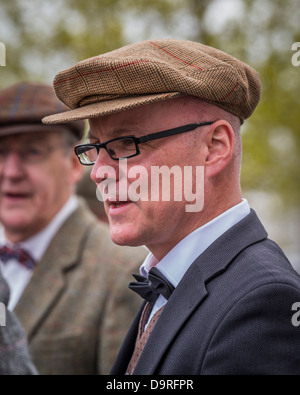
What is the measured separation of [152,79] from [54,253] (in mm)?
1860

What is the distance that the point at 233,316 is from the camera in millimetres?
1470

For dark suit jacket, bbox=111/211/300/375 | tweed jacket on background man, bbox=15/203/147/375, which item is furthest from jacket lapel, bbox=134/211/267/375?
tweed jacket on background man, bbox=15/203/147/375

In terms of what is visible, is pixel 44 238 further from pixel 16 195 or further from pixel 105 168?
pixel 105 168

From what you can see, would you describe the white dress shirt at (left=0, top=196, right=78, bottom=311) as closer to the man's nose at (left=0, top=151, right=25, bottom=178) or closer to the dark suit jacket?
the man's nose at (left=0, top=151, right=25, bottom=178)

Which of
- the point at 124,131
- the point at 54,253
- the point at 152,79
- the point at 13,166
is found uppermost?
the point at 152,79

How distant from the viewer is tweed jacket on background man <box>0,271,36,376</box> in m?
1.89

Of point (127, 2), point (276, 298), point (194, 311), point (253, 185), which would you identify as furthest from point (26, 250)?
point (253, 185)

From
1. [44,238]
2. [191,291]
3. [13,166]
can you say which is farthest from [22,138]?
[191,291]

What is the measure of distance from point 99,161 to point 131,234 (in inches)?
10.6

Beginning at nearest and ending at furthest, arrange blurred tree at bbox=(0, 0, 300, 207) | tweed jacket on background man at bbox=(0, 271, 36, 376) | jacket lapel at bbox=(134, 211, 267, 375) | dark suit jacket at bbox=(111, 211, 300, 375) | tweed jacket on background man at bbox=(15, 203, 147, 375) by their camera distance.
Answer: dark suit jacket at bbox=(111, 211, 300, 375)
jacket lapel at bbox=(134, 211, 267, 375)
tweed jacket on background man at bbox=(0, 271, 36, 376)
tweed jacket on background man at bbox=(15, 203, 147, 375)
blurred tree at bbox=(0, 0, 300, 207)

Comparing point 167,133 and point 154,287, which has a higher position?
point 167,133

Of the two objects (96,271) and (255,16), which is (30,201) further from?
(255,16)

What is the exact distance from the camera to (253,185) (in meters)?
10.5

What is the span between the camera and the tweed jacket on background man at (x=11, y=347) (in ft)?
6.21
